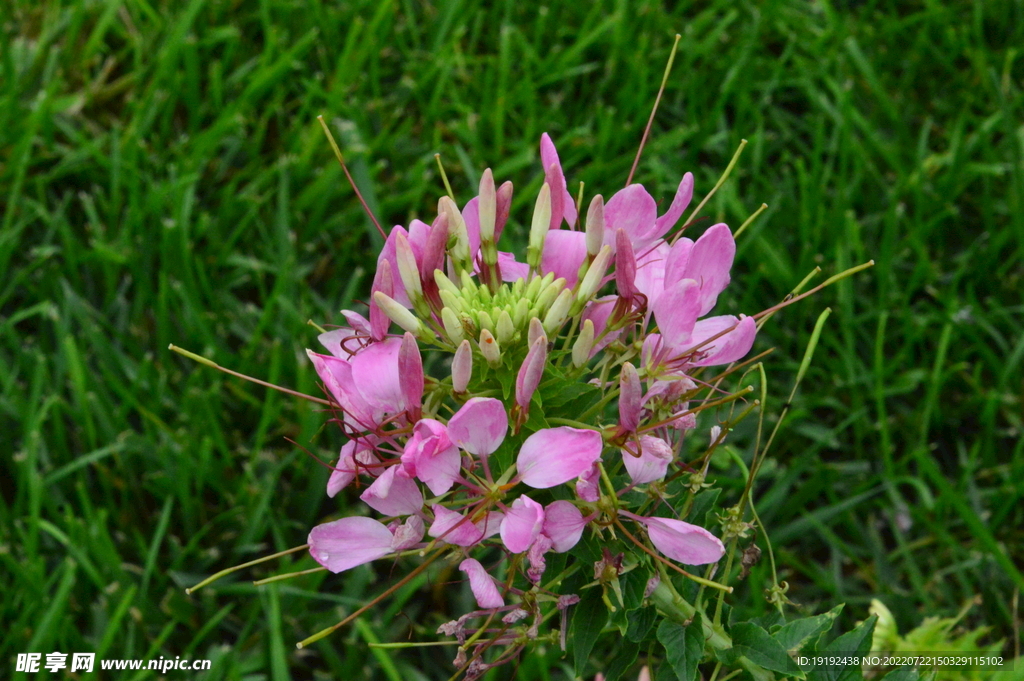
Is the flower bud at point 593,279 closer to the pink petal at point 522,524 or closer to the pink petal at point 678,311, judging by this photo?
the pink petal at point 678,311

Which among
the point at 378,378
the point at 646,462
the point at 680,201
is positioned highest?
the point at 680,201

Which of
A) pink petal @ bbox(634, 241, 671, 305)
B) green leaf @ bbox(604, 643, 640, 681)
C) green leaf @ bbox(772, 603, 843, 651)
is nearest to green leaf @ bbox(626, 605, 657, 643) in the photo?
green leaf @ bbox(604, 643, 640, 681)

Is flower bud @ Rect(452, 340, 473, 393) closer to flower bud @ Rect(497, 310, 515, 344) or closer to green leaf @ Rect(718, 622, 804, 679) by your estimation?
flower bud @ Rect(497, 310, 515, 344)

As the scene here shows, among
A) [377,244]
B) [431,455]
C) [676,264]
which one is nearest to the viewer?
[431,455]

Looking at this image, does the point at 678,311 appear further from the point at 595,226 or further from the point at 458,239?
the point at 458,239

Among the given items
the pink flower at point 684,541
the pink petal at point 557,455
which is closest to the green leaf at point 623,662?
the pink flower at point 684,541

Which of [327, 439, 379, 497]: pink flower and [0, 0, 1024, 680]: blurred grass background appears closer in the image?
[327, 439, 379, 497]: pink flower

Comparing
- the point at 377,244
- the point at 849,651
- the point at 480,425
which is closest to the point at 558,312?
the point at 480,425
